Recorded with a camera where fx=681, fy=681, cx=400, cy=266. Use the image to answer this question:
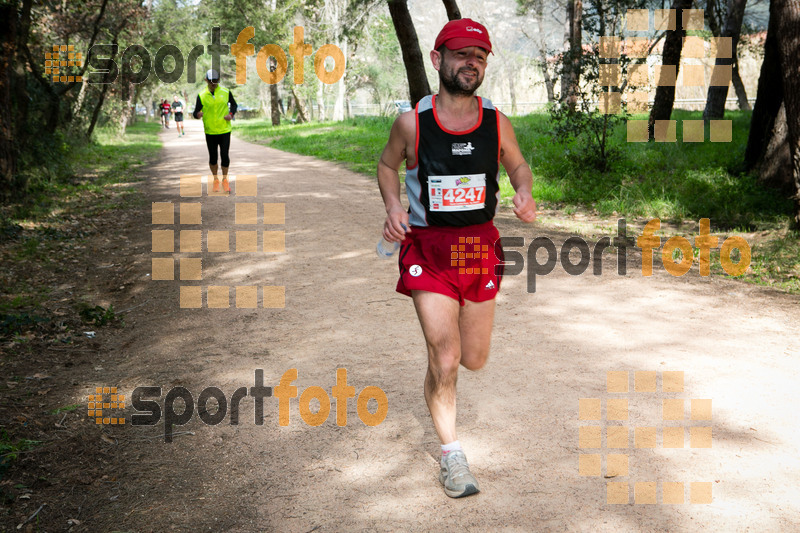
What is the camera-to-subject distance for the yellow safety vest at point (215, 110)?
485 inches

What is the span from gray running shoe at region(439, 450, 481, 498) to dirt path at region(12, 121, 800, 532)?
0.20 feet

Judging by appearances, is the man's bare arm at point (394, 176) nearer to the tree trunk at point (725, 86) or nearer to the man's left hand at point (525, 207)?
the man's left hand at point (525, 207)

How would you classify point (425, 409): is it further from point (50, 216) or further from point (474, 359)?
point (50, 216)

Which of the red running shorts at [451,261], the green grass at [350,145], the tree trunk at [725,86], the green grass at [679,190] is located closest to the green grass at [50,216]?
the red running shorts at [451,261]

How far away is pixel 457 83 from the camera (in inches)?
131

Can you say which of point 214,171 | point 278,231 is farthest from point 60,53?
point 278,231

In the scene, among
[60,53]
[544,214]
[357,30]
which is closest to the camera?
[544,214]

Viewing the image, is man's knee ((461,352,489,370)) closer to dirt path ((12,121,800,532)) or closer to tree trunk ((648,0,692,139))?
dirt path ((12,121,800,532))

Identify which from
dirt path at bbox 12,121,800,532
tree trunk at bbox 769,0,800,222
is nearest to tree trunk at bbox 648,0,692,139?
tree trunk at bbox 769,0,800,222

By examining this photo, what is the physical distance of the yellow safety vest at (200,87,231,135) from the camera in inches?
485

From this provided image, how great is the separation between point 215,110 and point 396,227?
10.1 meters

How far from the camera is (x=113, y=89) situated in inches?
990

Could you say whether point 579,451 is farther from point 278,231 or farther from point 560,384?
point 278,231

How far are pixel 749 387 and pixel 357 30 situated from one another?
790 inches
